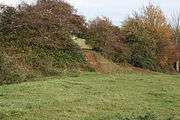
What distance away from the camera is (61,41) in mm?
29375

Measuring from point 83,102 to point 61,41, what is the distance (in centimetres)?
1513

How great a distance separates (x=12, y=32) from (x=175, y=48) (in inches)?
879

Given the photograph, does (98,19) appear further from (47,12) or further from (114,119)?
(114,119)

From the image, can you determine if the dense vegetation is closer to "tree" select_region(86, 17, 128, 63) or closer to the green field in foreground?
"tree" select_region(86, 17, 128, 63)

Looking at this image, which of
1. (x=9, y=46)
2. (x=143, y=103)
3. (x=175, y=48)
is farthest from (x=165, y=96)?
(x=175, y=48)

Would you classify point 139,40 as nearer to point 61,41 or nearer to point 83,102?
point 61,41

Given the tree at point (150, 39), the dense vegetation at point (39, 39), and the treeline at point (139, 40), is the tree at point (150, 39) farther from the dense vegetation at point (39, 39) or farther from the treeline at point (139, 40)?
the dense vegetation at point (39, 39)

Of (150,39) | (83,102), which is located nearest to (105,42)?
(150,39)

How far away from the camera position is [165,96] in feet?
58.5

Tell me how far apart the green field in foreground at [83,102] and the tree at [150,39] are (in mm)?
17820

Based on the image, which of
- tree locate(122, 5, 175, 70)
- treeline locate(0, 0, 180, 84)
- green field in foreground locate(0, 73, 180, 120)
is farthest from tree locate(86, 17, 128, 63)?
green field in foreground locate(0, 73, 180, 120)

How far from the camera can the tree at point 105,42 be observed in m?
34.3

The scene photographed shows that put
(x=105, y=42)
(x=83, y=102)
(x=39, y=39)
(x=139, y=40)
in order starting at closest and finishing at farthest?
1. (x=83, y=102)
2. (x=39, y=39)
3. (x=105, y=42)
4. (x=139, y=40)

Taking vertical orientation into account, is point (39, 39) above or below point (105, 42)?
below
